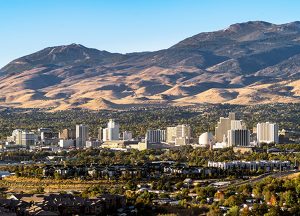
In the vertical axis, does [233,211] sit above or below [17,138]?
below

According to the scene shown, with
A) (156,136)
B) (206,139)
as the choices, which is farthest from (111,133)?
(206,139)

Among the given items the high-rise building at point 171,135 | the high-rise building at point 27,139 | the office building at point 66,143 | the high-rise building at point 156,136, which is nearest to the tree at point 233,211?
the office building at point 66,143

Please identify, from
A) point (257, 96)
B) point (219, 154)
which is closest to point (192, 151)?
point (219, 154)

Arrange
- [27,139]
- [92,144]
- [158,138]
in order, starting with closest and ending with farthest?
[92,144] → [27,139] → [158,138]

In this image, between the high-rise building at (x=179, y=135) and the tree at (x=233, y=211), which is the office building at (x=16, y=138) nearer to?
the high-rise building at (x=179, y=135)

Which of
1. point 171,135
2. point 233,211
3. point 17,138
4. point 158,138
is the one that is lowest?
point 233,211

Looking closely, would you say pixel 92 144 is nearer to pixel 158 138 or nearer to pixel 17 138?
pixel 158 138

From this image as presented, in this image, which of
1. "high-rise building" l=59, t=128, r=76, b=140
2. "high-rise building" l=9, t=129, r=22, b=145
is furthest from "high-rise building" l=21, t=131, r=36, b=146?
"high-rise building" l=59, t=128, r=76, b=140

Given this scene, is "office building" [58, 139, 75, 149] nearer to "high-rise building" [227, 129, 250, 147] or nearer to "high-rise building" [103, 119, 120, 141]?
"high-rise building" [103, 119, 120, 141]

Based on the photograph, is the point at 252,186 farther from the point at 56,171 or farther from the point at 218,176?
the point at 56,171
